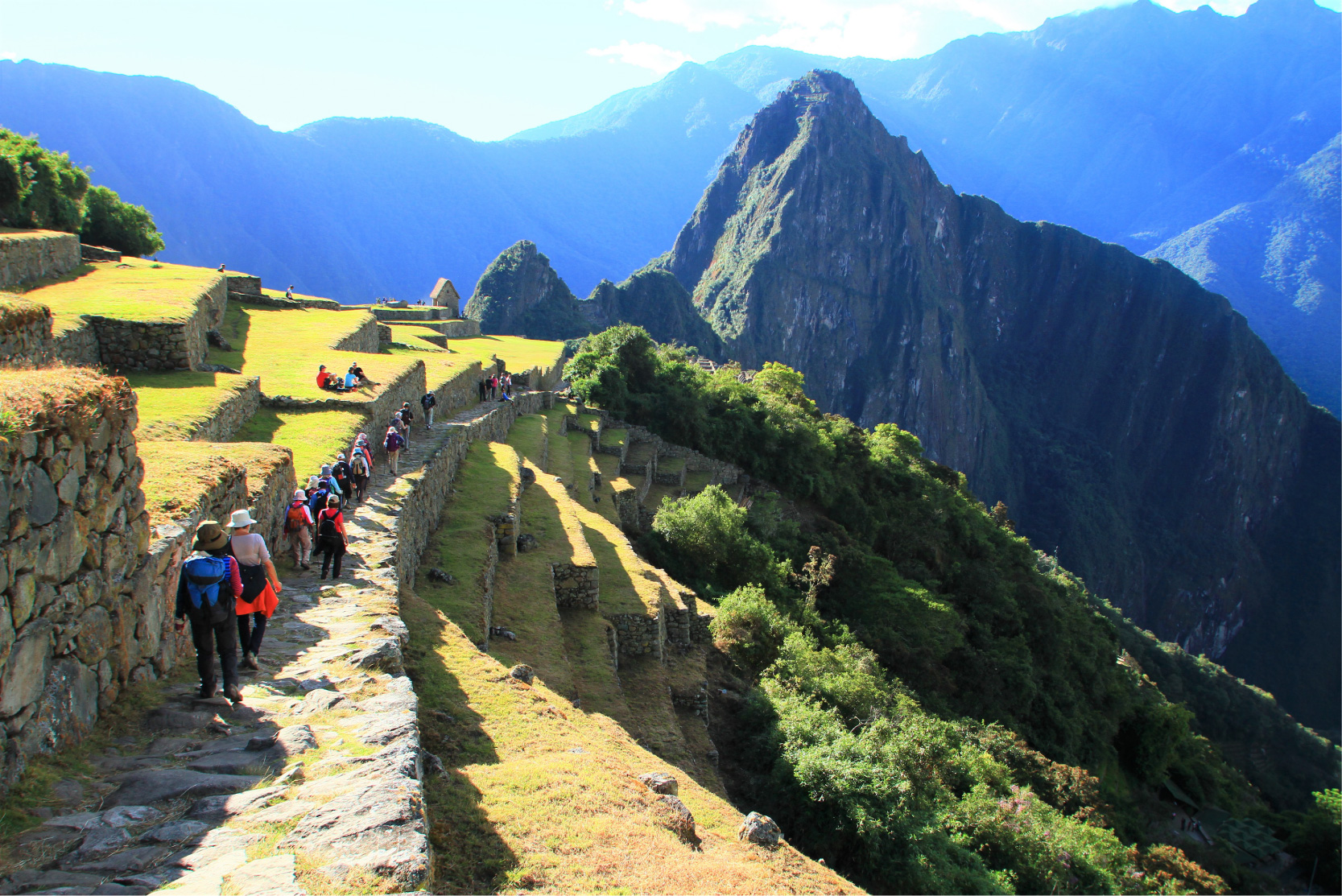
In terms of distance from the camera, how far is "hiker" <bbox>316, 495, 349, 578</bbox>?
855 centimetres

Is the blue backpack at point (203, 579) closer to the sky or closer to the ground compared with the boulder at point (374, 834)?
closer to the sky

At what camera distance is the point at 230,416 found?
13.6 m

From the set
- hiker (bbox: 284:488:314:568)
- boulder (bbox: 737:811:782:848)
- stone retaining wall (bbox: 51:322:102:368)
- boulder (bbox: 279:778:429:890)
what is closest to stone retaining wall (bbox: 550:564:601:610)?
hiker (bbox: 284:488:314:568)

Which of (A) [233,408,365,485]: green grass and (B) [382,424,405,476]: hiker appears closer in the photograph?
(A) [233,408,365,485]: green grass

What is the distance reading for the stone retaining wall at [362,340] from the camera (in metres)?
23.5

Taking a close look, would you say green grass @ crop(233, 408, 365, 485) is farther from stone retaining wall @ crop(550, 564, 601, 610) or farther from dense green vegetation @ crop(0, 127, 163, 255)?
dense green vegetation @ crop(0, 127, 163, 255)

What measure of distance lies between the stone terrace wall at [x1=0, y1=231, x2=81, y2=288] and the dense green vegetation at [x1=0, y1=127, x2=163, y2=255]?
369 cm

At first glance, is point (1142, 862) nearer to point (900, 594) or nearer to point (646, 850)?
point (900, 594)

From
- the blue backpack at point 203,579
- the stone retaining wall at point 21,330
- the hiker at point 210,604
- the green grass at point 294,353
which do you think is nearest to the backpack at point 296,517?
the stone retaining wall at point 21,330

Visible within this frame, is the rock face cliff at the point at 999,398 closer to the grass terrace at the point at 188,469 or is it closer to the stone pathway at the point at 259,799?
the grass terrace at the point at 188,469

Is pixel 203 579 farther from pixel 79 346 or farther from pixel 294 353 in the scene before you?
pixel 294 353

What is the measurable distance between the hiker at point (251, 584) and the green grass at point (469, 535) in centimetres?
369

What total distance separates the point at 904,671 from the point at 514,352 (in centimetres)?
3358

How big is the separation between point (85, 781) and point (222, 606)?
1389 millimetres
